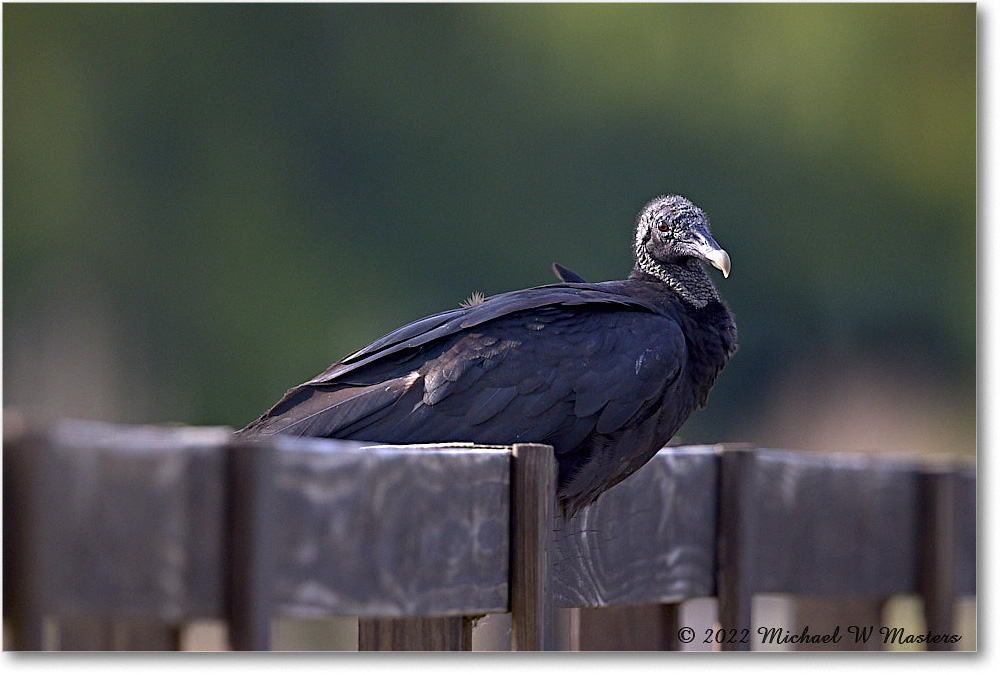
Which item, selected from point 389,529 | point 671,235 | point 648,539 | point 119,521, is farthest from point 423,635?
point 671,235

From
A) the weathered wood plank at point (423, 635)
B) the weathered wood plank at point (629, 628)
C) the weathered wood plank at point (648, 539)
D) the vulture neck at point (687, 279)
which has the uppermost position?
the vulture neck at point (687, 279)

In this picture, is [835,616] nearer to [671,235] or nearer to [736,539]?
[736,539]

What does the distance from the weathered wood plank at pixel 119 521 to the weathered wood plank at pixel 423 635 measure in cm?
74

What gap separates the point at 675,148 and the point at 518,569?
6.65ft

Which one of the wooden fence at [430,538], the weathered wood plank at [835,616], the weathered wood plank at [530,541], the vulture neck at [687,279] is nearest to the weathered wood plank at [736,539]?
the wooden fence at [430,538]

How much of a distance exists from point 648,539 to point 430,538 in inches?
34.5

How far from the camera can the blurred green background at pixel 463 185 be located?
3119mm

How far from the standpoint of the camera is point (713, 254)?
3.22m

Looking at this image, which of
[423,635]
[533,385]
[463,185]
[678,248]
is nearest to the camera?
[423,635]

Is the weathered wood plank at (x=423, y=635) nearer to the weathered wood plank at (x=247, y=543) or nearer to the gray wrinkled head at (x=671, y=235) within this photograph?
the weathered wood plank at (x=247, y=543)

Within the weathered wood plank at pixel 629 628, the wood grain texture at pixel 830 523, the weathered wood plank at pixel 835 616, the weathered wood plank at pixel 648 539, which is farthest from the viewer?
the weathered wood plank at pixel 835 616

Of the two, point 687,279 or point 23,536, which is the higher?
point 687,279

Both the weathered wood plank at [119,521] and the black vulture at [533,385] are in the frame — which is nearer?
the weathered wood plank at [119,521]

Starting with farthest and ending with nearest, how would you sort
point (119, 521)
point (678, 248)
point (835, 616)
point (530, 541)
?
1. point (678, 248)
2. point (835, 616)
3. point (530, 541)
4. point (119, 521)
